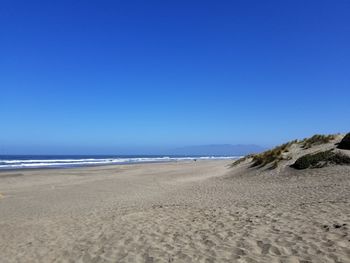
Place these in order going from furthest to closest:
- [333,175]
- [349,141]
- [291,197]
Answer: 1. [349,141]
2. [333,175]
3. [291,197]

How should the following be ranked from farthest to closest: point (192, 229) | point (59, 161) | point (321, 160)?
point (59, 161) → point (321, 160) → point (192, 229)

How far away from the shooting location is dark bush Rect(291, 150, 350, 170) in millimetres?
18375

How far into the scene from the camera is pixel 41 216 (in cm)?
1309

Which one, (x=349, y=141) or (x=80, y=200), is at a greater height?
(x=349, y=141)

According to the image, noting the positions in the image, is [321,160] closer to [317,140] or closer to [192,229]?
[317,140]

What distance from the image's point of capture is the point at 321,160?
19.0 meters

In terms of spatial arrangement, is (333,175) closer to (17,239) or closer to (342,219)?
(342,219)

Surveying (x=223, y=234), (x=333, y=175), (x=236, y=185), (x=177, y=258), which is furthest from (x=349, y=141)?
(x=177, y=258)

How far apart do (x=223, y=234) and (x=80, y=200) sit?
10053 mm

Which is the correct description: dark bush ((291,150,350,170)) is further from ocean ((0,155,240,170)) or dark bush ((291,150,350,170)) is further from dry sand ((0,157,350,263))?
ocean ((0,155,240,170))

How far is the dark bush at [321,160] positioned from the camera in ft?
60.3

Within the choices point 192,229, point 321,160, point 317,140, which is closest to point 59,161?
point 317,140

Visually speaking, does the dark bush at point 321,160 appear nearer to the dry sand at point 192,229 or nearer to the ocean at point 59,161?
the dry sand at point 192,229

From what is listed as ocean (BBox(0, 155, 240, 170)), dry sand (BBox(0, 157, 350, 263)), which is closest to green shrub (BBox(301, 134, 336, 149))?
dry sand (BBox(0, 157, 350, 263))
